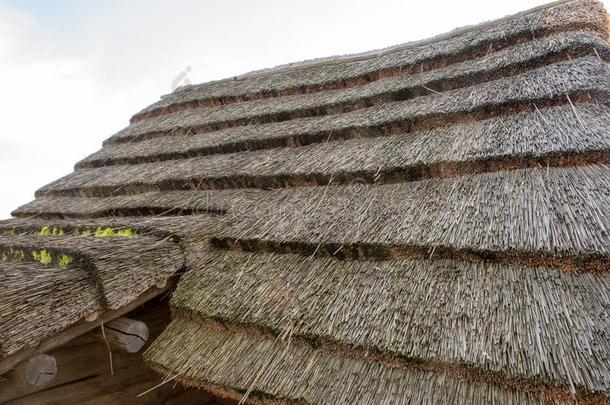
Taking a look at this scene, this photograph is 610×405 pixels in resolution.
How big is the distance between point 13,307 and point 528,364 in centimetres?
213

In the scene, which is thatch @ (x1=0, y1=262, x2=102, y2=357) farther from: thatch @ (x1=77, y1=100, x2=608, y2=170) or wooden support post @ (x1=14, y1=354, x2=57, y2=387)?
thatch @ (x1=77, y1=100, x2=608, y2=170)

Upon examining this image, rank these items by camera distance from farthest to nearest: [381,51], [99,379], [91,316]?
[381,51], [99,379], [91,316]

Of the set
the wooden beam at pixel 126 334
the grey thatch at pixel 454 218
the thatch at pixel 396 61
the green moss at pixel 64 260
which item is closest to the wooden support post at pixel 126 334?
the wooden beam at pixel 126 334

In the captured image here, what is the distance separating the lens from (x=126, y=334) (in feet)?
7.29

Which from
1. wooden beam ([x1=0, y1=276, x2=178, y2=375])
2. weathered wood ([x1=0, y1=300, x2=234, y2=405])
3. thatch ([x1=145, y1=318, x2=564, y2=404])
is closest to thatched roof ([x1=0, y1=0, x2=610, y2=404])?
thatch ([x1=145, y1=318, x2=564, y2=404])

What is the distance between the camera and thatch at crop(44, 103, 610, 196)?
2012mm

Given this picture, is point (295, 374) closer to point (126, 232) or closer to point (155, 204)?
point (126, 232)

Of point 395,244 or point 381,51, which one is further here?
point 381,51

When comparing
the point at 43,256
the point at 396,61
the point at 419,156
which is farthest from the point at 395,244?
the point at 396,61

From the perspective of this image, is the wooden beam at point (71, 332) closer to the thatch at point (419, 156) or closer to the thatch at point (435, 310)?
the thatch at point (435, 310)

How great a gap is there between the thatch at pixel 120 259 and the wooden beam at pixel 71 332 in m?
0.15

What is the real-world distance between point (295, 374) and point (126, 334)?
3.56ft

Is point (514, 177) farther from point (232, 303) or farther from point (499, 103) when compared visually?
point (232, 303)

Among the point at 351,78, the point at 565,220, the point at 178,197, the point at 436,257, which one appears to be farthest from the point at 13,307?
the point at 351,78
